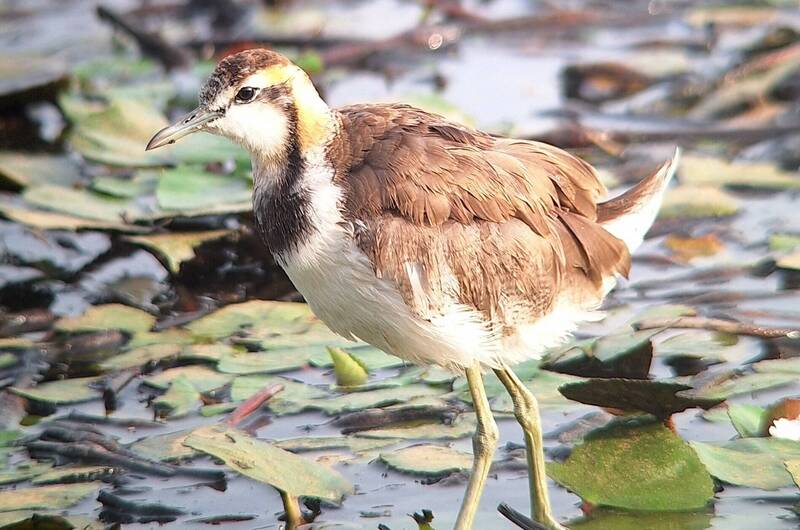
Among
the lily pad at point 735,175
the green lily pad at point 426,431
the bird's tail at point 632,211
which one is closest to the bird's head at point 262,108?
the bird's tail at point 632,211

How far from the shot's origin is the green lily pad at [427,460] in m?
4.38

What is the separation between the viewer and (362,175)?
4023 mm

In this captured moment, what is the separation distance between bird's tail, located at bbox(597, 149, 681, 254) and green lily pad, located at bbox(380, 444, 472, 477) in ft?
2.85

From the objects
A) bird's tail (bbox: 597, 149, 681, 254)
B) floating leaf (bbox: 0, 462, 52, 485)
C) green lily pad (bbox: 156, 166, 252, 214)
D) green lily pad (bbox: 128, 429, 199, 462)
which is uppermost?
bird's tail (bbox: 597, 149, 681, 254)

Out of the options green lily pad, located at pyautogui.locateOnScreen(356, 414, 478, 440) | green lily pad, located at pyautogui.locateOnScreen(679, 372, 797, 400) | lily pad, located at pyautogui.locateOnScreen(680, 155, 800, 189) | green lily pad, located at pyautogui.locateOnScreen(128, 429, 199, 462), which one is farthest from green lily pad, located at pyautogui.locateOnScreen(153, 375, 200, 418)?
lily pad, located at pyautogui.locateOnScreen(680, 155, 800, 189)

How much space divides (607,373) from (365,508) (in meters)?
1.06

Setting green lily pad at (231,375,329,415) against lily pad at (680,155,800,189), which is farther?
lily pad at (680,155,800,189)

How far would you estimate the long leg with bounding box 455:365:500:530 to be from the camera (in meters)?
4.14

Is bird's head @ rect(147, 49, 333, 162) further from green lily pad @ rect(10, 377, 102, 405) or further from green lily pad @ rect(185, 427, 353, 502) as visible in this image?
green lily pad @ rect(10, 377, 102, 405)

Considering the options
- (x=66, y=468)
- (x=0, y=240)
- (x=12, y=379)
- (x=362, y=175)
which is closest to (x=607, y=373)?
(x=362, y=175)

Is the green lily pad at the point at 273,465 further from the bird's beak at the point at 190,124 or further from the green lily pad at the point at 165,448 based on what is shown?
the bird's beak at the point at 190,124

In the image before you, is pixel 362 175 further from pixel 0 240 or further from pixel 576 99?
pixel 576 99

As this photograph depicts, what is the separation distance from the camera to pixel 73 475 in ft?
14.6

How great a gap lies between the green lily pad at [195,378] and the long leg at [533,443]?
1.11 metres
